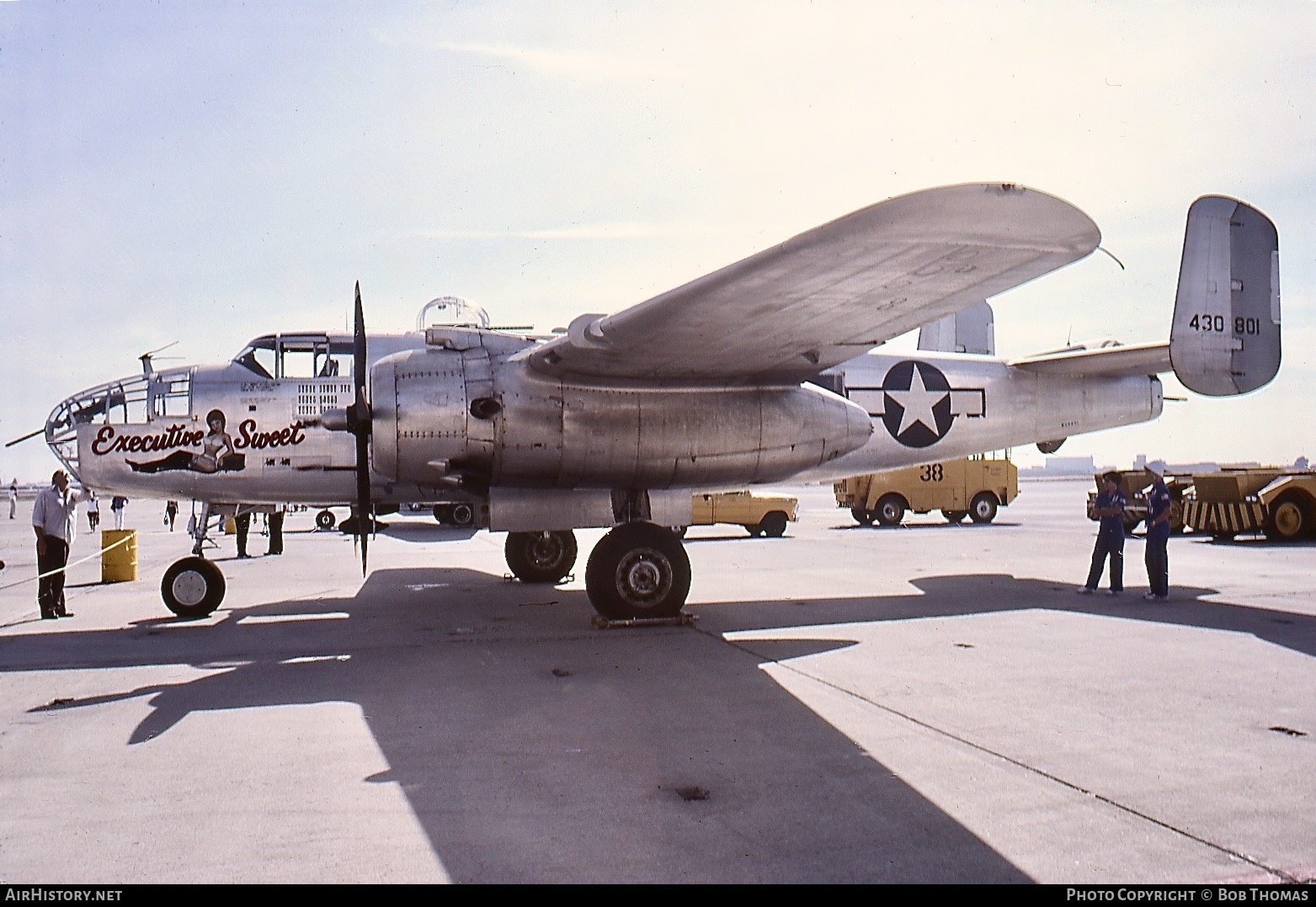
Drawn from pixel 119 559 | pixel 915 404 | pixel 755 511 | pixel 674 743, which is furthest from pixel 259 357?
pixel 755 511

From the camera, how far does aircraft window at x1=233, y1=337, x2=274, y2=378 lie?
1048cm

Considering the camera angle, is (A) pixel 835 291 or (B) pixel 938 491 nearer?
(A) pixel 835 291

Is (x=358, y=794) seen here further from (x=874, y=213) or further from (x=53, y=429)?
(x=53, y=429)

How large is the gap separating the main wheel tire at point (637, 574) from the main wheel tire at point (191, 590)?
469cm

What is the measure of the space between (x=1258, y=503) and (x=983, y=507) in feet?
27.7

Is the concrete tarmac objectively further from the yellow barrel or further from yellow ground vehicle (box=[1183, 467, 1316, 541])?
yellow ground vehicle (box=[1183, 467, 1316, 541])

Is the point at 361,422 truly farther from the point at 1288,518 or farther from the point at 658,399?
the point at 1288,518

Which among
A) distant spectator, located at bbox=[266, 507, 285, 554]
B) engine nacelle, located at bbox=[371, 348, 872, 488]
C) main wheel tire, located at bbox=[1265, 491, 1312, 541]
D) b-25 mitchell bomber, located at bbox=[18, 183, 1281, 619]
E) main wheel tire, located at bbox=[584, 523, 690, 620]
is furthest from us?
main wheel tire, located at bbox=[1265, 491, 1312, 541]

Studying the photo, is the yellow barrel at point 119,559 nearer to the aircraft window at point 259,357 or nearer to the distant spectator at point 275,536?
the distant spectator at point 275,536

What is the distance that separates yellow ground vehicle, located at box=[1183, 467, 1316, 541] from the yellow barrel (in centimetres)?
2225

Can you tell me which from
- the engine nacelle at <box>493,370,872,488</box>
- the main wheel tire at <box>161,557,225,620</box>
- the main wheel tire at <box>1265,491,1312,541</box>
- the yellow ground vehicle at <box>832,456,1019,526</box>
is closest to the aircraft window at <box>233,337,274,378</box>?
the main wheel tire at <box>161,557,225,620</box>

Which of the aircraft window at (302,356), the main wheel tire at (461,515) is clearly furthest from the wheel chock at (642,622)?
the main wheel tire at (461,515)

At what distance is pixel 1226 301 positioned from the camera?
10.3m

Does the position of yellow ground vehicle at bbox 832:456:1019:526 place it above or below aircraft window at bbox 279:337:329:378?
below
